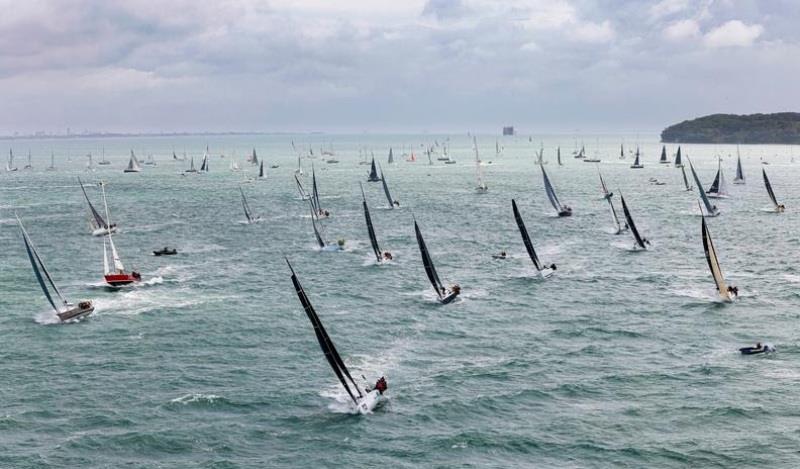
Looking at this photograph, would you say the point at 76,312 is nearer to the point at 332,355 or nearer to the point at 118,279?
the point at 118,279

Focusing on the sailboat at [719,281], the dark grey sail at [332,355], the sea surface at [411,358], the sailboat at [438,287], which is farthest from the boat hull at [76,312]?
the sailboat at [719,281]

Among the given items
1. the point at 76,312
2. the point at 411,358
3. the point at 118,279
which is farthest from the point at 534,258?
the point at 76,312

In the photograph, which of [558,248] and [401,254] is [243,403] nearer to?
[401,254]

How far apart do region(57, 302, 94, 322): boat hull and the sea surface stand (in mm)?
1080

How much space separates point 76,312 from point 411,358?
29603 millimetres

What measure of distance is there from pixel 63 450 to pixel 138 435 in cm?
379

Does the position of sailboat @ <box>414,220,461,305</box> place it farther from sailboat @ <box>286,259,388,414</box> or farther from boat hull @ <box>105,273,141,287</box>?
boat hull @ <box>105,273,141,287</box>

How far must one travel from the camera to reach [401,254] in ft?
334

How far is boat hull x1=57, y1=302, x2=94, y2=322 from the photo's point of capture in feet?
225

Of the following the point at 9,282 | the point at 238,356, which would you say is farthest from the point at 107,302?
the point at 238,356

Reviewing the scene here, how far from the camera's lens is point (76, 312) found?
69.4m

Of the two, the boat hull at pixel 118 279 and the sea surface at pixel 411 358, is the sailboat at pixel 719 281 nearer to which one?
the sea surface at pixel 411 358

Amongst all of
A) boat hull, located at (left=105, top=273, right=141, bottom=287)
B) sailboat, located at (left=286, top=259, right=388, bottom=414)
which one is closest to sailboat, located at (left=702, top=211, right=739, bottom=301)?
sailboat, located at (left=286, top=259, right=388, bottom=414)

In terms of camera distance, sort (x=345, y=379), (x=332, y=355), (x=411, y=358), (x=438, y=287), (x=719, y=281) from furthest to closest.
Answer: (x=438, y=287)
(x=719, y=281)
(x=411, y=358)
(x=345, y=379)
(x=332, y=355)
